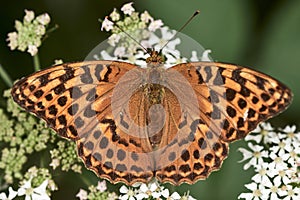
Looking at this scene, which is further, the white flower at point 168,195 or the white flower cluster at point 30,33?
the white flower cluster at point 30,33

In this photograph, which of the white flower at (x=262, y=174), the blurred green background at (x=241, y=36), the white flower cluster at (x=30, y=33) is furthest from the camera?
the blurred green background at (x=241, y=36)

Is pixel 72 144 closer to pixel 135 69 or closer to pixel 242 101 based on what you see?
pixel 135 69

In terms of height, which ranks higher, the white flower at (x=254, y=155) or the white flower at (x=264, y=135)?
the white flower at (x=264, y=135)

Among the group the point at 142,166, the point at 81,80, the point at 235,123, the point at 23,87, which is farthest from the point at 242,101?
the point at 23,87

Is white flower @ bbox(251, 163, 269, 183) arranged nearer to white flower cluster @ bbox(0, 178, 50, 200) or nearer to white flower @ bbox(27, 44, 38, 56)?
white flower cluster @ bbox(0, 178, 50, 200)

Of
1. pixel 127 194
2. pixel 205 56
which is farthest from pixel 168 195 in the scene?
pixel 205 56

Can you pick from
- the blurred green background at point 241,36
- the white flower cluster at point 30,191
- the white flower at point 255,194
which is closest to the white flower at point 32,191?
the white flower cluster at point 30,191

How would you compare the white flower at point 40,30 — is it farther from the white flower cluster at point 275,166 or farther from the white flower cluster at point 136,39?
the white flower cluster at point 275,166
